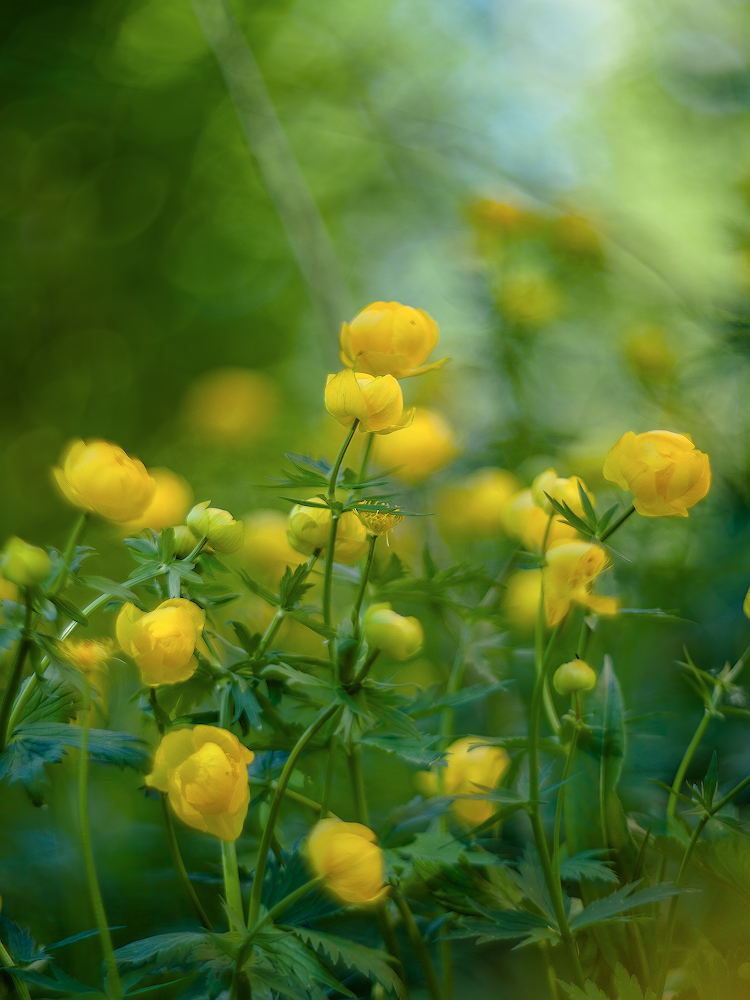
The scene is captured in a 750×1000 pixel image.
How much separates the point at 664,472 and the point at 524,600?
242 mm

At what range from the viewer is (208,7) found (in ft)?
4.28

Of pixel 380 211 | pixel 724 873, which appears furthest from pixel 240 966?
pixel 380 211

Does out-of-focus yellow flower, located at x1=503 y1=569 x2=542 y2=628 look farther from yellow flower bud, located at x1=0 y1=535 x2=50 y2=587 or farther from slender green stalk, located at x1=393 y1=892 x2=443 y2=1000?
yellow flower bud, located at x1=0 y1=535 x2=50 y2=587

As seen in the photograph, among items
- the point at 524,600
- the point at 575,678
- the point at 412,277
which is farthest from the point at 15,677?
the point at 412,277

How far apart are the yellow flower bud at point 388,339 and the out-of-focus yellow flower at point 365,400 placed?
36 mm

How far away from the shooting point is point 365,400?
1.15 feet

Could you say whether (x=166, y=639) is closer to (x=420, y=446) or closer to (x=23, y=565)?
(x=23, y=565)

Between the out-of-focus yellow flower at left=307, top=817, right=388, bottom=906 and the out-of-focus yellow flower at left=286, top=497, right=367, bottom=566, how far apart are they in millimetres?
143

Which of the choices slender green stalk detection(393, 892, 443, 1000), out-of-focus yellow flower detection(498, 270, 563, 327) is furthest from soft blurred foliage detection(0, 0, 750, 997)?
slender green stalk detection(393, 892, 443, 1000)

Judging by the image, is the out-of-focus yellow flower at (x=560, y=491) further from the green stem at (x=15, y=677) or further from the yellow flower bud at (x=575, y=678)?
the green stem at (x=15, y=677)

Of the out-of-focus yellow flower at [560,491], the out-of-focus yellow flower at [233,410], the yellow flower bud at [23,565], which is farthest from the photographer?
the out-of-focus yellow flower at [233,410]

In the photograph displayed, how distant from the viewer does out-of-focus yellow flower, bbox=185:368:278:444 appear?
49.7 inches

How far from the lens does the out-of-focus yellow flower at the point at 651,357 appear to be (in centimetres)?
92

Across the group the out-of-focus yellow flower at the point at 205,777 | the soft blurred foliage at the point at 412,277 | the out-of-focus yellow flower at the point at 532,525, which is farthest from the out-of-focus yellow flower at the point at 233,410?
the out-of-focus yellow flower at the point at 205,777
